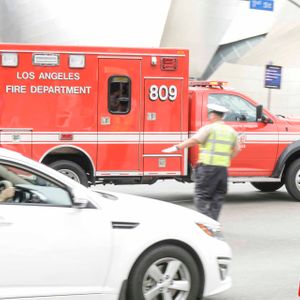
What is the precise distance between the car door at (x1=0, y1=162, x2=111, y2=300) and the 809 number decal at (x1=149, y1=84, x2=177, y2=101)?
5.93 m

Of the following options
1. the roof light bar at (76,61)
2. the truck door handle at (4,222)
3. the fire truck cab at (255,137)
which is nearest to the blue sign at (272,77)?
the fire truck cab at (255,137)

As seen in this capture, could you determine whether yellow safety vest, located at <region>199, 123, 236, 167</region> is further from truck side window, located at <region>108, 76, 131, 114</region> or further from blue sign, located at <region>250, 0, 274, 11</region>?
blue sign, located at <region>250, 0, 274, 11</region>

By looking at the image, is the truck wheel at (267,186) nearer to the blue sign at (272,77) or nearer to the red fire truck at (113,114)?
the red fire truck at (113,114)

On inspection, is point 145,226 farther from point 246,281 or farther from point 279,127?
point 279,127

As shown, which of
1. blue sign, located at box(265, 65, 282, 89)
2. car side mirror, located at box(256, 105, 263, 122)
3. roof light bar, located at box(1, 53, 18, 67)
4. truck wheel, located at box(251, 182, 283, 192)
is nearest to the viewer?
roof light bar, located at box(1, 53, 18, 67)

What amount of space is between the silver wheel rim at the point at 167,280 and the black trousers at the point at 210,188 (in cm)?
266

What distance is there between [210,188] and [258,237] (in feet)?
4.27

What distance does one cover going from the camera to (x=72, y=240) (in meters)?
4.25

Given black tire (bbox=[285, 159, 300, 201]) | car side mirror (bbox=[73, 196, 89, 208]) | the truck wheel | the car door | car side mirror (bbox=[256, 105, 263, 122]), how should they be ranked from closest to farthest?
the car door → car side mirror (bbox=[73, 196, 89, 208]) → car side mirror (bbox=[256, 105, 263, 122]) → black tire (bbox=[285, 159, 300, 201]) → the truck wheel

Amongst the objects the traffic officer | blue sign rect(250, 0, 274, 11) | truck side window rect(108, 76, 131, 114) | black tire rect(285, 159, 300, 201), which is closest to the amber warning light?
truck side window rect(108, 76, 131, 114)

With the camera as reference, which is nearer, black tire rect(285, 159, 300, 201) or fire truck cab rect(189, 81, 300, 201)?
fire truck cab rect(189, 81, 300, 201)

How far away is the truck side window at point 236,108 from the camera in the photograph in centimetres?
1058

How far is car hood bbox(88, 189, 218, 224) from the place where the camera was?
444 cm

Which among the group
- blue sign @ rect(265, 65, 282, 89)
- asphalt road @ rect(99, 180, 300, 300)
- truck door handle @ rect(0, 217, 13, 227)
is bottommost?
asphalt road @ rect(99, 180, 300, 300)
